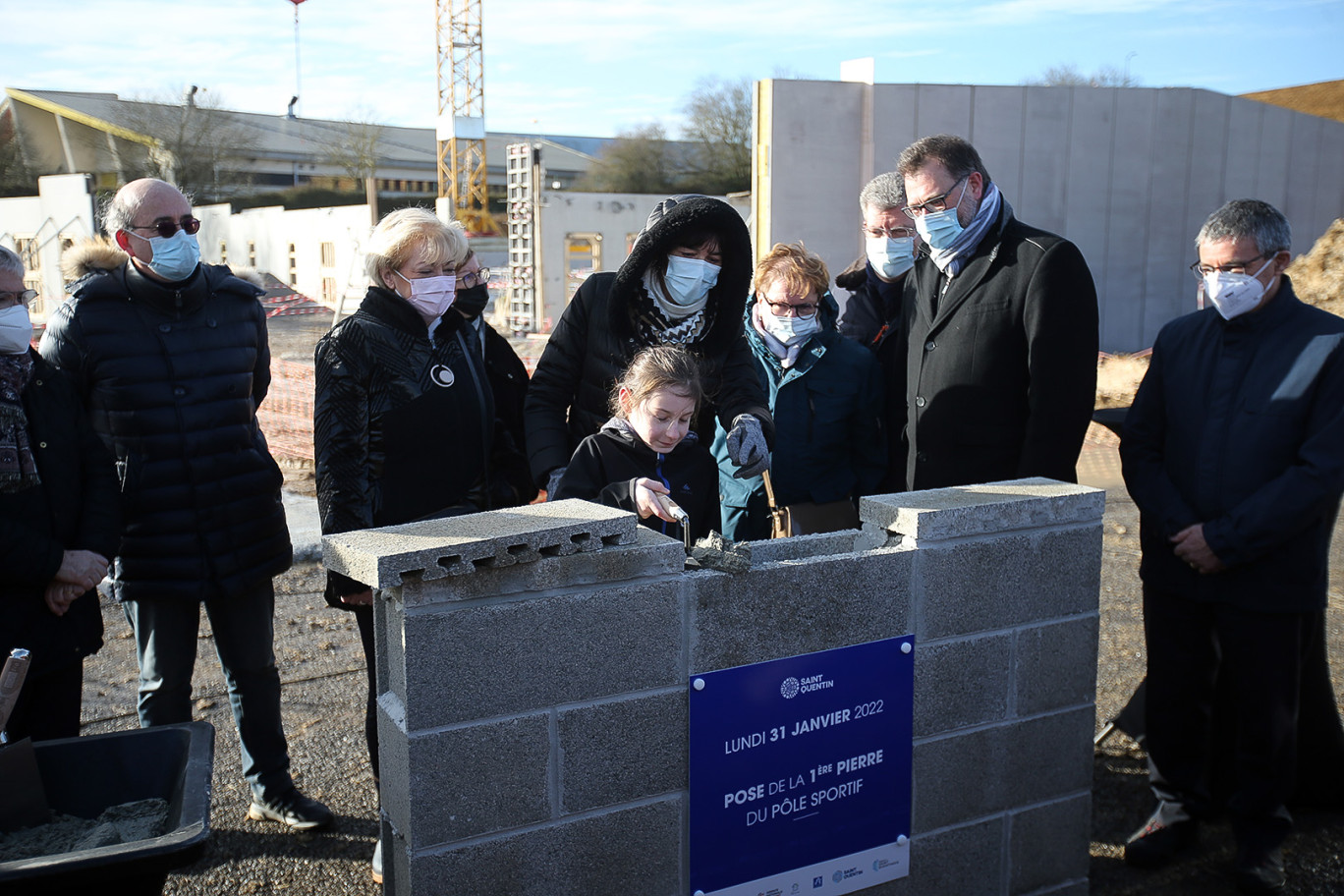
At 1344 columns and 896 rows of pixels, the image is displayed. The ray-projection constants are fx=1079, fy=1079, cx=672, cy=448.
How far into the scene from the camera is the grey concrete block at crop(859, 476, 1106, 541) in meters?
2.67

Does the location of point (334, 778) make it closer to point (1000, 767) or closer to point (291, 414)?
point (1000, 767)

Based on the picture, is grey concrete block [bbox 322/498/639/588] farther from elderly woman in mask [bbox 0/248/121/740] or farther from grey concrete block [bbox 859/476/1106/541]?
elderly woman in mask [bbox 0/248/121/740]

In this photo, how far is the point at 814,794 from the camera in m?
2.64

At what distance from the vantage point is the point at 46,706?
3.02m

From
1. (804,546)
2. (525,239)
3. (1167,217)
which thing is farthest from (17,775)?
(525,239)

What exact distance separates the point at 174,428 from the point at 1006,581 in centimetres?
→ 246

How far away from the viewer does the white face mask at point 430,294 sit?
123 inches

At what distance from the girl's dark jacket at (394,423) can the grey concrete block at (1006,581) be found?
1.35 metres

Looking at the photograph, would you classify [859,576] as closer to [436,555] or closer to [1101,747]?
[436,555]

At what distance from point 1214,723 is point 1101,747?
67cm

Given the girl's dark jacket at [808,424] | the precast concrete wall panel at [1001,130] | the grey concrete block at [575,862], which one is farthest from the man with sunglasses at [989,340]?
A: the precast concrete wall panel at [1001,130]

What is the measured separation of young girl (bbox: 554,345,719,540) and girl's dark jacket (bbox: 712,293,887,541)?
442 millimetres

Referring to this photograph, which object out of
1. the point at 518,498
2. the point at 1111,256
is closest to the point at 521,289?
the point at 1111,256

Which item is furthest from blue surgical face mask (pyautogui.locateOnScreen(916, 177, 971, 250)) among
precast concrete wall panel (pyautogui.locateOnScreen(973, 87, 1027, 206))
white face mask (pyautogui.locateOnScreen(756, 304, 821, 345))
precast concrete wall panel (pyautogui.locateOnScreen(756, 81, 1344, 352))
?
precast concrete wall panel (pyautogui.locateOnScreen(973, 87, 1027, 206))
